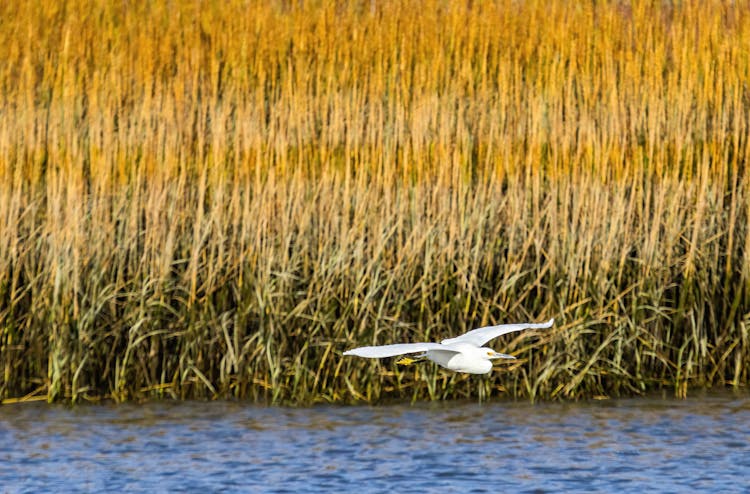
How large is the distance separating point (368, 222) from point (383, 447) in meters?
1.24

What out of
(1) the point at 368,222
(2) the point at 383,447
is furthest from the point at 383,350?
(1) the point at 368,222

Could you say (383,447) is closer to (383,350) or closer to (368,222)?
(368,222)

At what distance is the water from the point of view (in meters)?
5.59

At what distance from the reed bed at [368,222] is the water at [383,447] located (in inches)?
6.9

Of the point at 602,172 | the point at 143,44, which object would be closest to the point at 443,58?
the point at 602,172

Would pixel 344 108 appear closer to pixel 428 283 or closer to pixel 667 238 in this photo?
pixel 428 283

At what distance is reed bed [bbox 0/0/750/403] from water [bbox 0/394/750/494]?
175 mm

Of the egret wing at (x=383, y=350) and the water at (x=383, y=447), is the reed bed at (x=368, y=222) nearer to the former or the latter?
the water at (x=383, y=447)

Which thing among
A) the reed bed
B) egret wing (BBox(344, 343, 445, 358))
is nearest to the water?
the reed bed

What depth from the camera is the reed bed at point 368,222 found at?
21.8ft

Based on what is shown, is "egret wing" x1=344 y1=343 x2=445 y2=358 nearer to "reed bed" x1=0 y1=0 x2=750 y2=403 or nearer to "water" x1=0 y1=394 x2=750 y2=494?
"water" x1=0 y1=394 x2=750 y2=494

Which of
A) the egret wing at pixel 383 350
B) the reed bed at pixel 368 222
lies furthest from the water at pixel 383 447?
the egret wing at pixel 383 350

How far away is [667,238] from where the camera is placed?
686cm

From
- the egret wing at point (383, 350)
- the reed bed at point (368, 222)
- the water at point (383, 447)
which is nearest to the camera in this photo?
the egret wing at point (383, 350)
